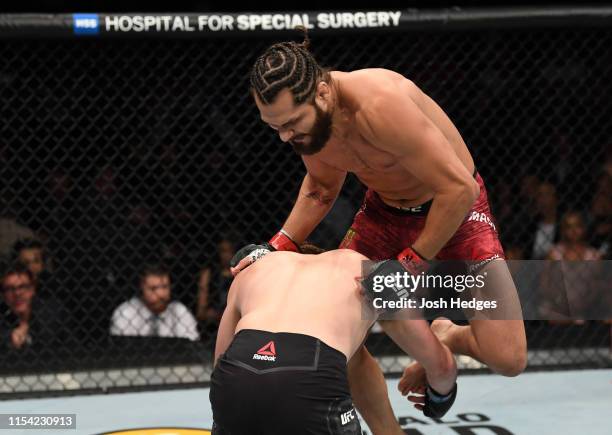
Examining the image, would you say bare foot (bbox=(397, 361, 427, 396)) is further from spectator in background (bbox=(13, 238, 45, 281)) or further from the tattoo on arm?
spectator in background (bbox=(13, 238, 45, 281))

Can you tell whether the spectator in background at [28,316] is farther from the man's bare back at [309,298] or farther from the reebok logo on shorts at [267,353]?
the reebok logo on shorts at [267,353]

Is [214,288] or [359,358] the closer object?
[359,358]

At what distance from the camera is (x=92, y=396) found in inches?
138

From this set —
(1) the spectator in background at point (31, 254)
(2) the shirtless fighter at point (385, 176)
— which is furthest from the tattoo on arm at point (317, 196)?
(1) the spectator in background at point (31, 254)

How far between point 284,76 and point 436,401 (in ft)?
3.74

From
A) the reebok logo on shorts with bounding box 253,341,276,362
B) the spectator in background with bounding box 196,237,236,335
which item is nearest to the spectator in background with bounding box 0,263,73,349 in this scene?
the spectator in background with bounding box 196,237,236,335

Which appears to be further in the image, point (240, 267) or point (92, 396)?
point (92, 396)

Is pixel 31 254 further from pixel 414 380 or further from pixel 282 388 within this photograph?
pixel 282 388

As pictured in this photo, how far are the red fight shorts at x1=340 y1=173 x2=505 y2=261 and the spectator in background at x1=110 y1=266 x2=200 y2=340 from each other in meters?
1.38

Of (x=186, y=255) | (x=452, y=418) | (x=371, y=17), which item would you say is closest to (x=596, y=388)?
(x=452, y=418)

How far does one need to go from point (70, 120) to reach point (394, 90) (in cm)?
251

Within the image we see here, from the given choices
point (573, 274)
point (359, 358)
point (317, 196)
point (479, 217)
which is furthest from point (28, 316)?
point (573, 274)

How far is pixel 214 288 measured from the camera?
13.9 ft

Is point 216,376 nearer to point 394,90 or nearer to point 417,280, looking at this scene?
point 417,280
